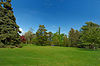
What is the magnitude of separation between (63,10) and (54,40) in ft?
43.4

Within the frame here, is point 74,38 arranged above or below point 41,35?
below

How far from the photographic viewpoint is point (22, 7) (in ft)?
51.1

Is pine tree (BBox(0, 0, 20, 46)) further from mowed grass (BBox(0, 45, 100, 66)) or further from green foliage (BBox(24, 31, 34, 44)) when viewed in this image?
green foliage (BBox(24, 31, 34, 44))

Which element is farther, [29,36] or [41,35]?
[29,36]

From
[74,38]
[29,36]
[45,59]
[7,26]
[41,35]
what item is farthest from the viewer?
[29,36]

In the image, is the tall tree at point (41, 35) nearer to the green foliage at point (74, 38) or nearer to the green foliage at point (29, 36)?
the green foliage at point (29, 36)

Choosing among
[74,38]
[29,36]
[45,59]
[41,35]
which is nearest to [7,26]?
[45,59]

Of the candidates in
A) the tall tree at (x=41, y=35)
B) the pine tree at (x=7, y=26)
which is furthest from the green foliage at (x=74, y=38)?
the pine tree at (x=7, y=26)

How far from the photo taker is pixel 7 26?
15.1 metres

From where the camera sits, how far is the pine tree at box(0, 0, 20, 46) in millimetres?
14680

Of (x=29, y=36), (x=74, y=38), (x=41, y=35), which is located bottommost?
(x=74, y=38)

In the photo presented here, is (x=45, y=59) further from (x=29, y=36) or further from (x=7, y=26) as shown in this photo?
(x=29, y=36)

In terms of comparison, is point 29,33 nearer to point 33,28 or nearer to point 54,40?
point 33,28

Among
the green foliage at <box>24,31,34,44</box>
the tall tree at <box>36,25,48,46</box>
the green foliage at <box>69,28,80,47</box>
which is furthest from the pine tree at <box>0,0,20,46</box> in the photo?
the green foliage at <box>69,28,80,47</box>
